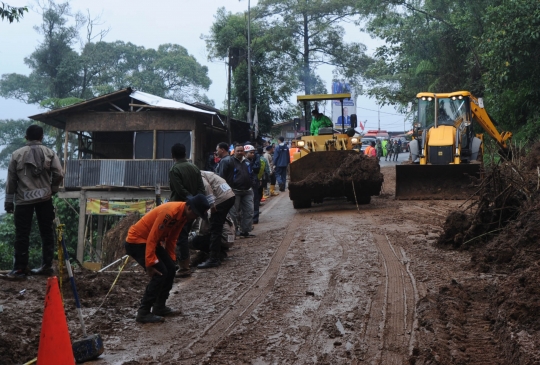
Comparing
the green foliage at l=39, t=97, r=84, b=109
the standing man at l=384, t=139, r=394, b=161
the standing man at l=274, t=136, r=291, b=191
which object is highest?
the green foliage at l=39, t=97, r=84, b=109

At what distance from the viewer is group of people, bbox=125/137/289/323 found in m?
6.34

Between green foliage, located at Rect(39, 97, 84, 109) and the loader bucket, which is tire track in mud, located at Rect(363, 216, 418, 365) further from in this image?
green foliage, located at Rect(39, 97, 84, 109)

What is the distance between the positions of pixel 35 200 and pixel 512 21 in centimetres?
1621

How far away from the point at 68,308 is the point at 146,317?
1.04 metres

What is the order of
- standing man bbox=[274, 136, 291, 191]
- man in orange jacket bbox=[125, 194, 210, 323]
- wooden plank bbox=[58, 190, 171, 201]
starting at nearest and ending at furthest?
man in orange jacket bbox=[125, 194, 210, 323] < standing man bbox=[274, 136, 291, 191] < wooden plank bbox=[58, 190, 171, 201]

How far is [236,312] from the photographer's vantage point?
22.4ft

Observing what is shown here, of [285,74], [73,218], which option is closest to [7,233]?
[73,218]

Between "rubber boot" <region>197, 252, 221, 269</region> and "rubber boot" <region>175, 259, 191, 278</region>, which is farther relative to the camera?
"rubber boot" <region>197, 252, 221, 269</region>

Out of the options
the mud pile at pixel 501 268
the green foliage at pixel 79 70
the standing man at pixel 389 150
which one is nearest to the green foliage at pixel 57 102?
the green foliage at pixel 79 70

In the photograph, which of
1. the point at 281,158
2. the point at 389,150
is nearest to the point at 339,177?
the point at 281,158

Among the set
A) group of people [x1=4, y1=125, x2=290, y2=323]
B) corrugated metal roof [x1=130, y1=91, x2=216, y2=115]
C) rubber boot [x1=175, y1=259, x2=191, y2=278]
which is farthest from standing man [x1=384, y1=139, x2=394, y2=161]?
rubber boot [x1=175, y1=259, x2=191, y2=278]

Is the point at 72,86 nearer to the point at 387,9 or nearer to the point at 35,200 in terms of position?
the point at 387,9

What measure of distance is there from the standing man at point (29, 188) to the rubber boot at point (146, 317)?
2.34m

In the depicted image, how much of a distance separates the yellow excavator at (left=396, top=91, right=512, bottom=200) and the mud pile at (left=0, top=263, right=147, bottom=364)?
9.66 meters
